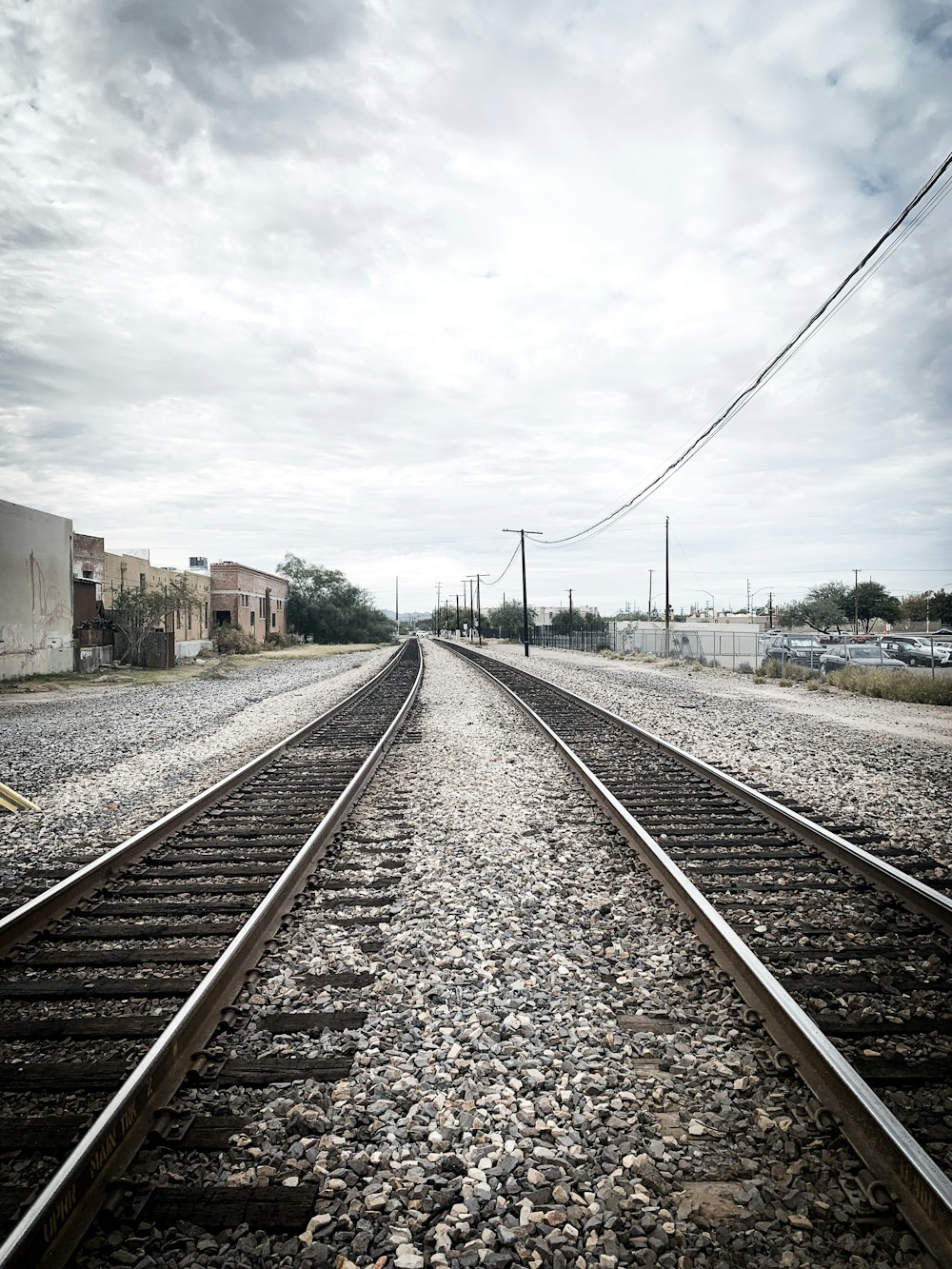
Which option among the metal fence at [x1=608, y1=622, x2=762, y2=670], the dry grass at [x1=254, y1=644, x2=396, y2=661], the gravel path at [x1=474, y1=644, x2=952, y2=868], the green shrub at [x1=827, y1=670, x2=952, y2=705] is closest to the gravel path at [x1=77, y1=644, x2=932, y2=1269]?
the gravel path at [x1=474, y1=644, x2=952, y2=868]

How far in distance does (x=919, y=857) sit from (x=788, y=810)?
1.14 meters

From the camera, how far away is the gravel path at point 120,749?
6887mm

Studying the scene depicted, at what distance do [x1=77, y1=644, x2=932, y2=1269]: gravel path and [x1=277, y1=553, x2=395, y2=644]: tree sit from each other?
8199 centimetres

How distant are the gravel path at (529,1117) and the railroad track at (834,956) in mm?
124

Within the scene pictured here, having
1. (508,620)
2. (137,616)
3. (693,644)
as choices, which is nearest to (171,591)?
(137,616)

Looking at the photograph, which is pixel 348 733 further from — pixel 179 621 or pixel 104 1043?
pixel 179 621

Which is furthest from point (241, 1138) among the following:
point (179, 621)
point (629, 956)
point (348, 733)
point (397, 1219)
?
point (179, 621)

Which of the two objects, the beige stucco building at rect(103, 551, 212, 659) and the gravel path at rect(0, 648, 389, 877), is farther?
the beige stucco building at rect(103, 551, 212, 659)

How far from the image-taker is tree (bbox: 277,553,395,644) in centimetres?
8538

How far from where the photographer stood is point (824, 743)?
38.0 ft

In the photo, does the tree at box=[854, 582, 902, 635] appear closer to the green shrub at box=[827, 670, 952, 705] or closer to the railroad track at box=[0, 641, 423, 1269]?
the green shrub at box=[827, 670, 952, 705]

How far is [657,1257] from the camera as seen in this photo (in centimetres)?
220

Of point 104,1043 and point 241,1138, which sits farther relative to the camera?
point 104,1043

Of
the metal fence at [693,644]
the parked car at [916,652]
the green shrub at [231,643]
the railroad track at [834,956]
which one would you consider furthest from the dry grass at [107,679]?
the parked car at [916,652]
